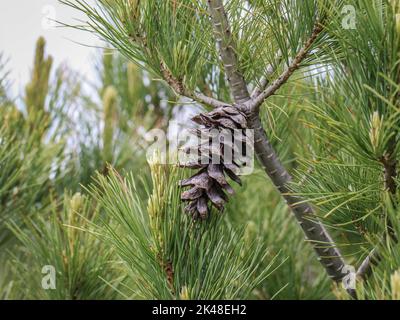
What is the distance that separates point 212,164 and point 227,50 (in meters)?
0.13

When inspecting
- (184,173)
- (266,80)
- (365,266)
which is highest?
(266,80)

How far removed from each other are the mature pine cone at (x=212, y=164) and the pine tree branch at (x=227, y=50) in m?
0.04

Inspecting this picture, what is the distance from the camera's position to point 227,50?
739 millimetres

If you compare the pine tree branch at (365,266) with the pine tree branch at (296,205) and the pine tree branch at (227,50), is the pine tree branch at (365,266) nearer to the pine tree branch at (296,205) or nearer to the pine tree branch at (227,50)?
the pine tree branch at (296,205)

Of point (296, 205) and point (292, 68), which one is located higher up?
point (292, 68)

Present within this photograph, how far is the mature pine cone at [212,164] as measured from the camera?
69cm

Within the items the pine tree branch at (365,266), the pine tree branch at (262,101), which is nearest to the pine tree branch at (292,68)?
the pine tree branch at (262,101)

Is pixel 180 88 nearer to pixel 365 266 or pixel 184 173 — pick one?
pixel 184 173

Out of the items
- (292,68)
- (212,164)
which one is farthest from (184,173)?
(292,68)

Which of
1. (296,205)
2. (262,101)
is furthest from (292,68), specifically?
(296,205)

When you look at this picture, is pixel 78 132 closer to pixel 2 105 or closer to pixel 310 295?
pixel 2 105

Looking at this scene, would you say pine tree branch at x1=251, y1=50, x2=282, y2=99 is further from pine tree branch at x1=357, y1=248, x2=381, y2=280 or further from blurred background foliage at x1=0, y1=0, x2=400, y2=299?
pine tree branch at x1=357, y1=248, x2=381, y2=280

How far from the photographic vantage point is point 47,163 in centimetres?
111

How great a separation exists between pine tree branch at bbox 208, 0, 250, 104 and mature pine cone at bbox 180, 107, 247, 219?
4cm
